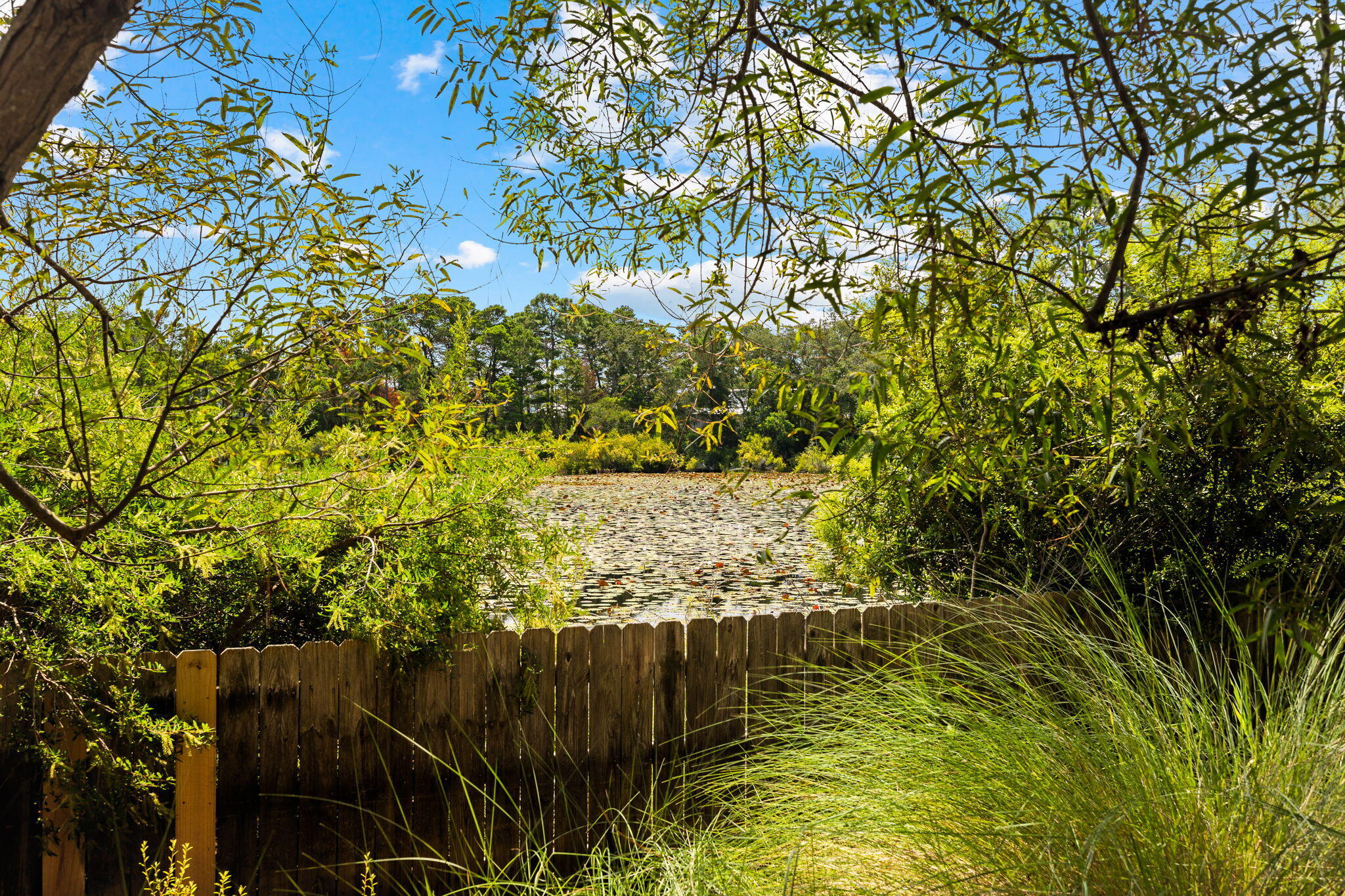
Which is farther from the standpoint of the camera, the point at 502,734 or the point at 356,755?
the point at 502,734

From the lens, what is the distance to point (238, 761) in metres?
2.84

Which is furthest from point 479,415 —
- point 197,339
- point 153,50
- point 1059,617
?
point 1059,617

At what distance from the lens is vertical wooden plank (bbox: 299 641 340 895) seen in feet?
9.59

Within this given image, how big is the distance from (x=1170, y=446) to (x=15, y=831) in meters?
3.17

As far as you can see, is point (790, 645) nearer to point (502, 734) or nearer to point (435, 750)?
point (502, 734)

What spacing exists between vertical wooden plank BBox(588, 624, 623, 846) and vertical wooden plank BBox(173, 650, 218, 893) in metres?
1.35

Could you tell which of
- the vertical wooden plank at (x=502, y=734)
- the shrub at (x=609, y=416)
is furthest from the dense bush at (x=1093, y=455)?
the shrub at (x=609, y=416)

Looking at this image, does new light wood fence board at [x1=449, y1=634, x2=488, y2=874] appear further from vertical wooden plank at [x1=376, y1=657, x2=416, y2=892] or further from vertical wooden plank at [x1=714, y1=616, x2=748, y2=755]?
vertical wooden plank at [x1=714, y1=616, x2=748, y2=755]

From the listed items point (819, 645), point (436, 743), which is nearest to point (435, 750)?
point (436, 743)

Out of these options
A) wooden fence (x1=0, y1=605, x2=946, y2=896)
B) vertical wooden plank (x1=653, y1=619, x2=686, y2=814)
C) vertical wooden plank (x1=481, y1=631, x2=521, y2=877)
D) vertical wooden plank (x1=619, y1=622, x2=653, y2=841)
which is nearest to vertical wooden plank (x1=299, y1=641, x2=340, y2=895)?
wooden fence (x1=0, y1=605, x2=946, y2=896)

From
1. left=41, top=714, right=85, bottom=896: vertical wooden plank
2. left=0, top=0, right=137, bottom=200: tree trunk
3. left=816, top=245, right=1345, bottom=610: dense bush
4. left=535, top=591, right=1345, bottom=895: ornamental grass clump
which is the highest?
left=0, top=0, right=137, bottom=200: tree trunk

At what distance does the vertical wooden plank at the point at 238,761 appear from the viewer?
2.79 m

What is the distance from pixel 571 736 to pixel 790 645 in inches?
41.5

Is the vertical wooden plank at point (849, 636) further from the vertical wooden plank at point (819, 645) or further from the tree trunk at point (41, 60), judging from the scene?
the tree trunk at point (41, 60)
